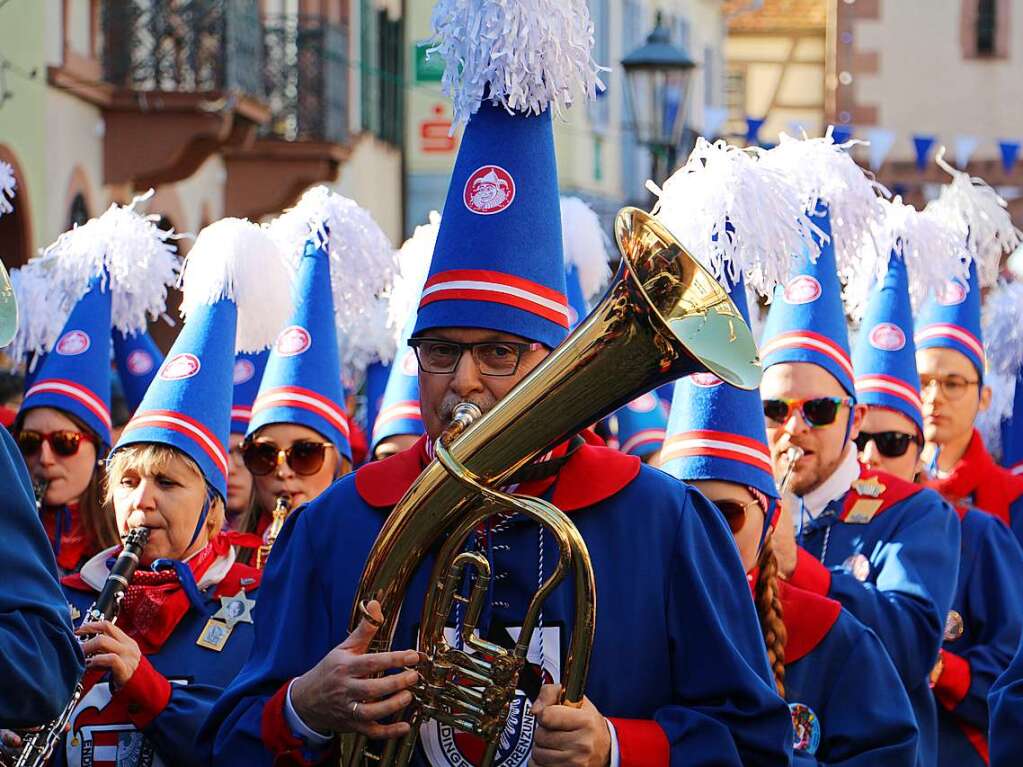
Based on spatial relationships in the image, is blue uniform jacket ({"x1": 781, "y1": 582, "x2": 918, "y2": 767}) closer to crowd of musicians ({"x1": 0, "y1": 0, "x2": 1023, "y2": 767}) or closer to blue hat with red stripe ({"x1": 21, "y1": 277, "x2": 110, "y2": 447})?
crowd of musicians ({"x1": 0, "y1": 0, "x2": 1023, "y2": 767})

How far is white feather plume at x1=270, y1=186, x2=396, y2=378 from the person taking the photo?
7.30 meters

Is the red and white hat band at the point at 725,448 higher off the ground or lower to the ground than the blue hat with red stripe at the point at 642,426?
higher

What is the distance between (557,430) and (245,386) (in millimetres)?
4202

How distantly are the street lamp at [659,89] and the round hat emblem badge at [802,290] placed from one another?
5.74 meters

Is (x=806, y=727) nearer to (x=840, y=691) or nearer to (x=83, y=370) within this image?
(x=840, y=691)

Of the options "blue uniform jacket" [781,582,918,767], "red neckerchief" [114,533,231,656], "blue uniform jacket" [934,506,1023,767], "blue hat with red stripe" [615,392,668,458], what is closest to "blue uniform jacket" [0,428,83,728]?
"red neckerchief" [114,533,231,656]

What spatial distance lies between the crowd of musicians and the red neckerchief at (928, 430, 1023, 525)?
0.5 inches

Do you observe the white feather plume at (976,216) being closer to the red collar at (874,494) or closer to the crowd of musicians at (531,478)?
the crowd of musicians at (531,478)

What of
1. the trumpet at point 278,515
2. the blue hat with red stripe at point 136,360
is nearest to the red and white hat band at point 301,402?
the trumpet at point 278,515

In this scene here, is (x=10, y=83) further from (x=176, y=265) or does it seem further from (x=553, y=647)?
(x=553, y=647)

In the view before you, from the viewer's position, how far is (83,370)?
711 centimetres

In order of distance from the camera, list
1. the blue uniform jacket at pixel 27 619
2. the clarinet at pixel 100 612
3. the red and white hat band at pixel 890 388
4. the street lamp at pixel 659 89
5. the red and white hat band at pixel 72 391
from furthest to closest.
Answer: the street lamp at pixel 659 89 < the red and white hat band at pixel 890 388 < the red and white hat band at pixel 72 391 < the clarinet at pixel 100 612 < the blue uniform jacket at pixel 27 619

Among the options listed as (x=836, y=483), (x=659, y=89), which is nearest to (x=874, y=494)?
(x=836, y=483)

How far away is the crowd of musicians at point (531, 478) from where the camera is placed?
392cm
